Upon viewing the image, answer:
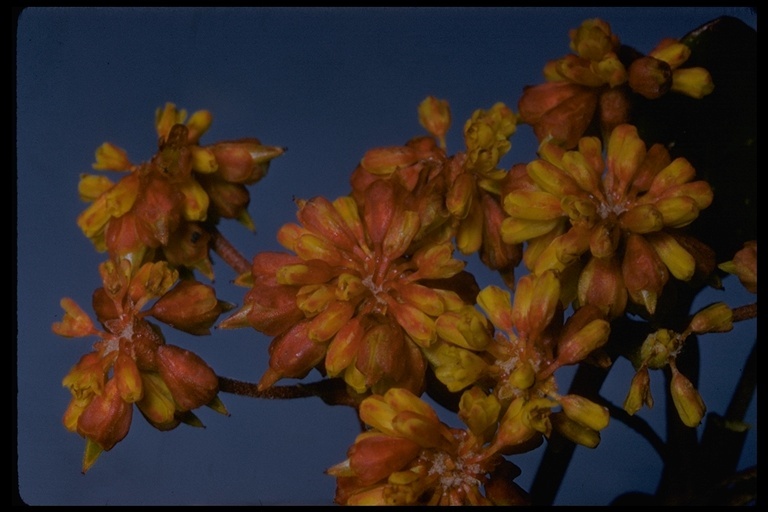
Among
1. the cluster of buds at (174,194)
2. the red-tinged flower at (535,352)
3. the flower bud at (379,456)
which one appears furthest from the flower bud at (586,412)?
the cluster of buds at (174,194)

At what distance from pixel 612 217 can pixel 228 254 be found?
322 mm

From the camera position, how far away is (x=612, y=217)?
638mm

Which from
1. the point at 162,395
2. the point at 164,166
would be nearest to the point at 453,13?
the point at 164,166

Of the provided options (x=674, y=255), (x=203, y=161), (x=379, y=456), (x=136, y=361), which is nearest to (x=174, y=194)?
(x=203, y=161)

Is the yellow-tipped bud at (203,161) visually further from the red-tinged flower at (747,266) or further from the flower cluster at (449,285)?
the red-tinged flower at (747,266)

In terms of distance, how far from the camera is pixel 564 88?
730mm

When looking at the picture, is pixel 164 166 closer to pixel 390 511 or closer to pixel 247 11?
pixel 247 11

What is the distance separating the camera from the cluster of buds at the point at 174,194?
0.73 m

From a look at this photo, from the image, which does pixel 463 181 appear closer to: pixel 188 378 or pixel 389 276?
pixel 389 276

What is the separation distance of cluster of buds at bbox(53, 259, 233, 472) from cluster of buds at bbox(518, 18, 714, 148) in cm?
30

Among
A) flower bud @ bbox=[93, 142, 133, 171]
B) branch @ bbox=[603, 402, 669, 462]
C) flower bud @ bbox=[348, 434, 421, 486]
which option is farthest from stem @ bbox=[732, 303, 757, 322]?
flower bud @ bbox=[93, 142, 133, 171]

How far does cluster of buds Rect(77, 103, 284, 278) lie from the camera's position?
0.73 meters

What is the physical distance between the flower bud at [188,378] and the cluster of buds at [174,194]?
0.10 meters

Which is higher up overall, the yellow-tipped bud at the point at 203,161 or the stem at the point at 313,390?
the yellow-tipped bud at the point at 203,161
